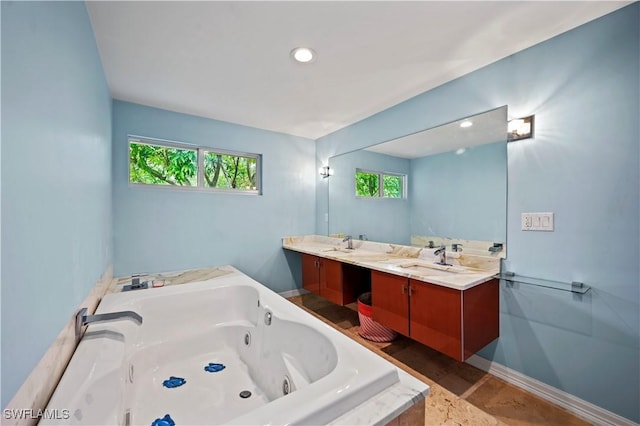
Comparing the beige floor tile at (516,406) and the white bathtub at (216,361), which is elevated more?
the white bathtub at (216,361)

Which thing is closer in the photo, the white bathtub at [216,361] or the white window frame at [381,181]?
the white bathtub at [216,361]

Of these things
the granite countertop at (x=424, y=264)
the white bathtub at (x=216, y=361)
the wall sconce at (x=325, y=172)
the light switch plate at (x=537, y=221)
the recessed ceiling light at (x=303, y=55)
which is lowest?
the white bathtub at (x=216, y=361)

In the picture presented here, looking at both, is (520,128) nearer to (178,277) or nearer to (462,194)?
(462,194)

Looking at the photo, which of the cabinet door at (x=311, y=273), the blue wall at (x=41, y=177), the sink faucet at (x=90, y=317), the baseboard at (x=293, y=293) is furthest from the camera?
the baseboard at (x=293, y=293)

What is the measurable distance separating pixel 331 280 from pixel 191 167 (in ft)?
6.64

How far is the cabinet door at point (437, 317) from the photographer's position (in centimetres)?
163

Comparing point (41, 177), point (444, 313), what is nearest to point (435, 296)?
point (444, 313)

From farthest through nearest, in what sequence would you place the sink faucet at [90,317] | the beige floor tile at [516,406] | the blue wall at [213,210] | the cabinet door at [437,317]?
the blue wall at [213,210] → the cabinet door at [437,317] → the beige floor tile at [516,406] → the sink faucet at [90,317]

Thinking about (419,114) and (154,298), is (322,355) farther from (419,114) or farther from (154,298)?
(419,114)

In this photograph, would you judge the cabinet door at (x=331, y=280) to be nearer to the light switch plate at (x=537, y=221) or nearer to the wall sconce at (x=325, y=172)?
the wall sconce at (x=325, y=172)

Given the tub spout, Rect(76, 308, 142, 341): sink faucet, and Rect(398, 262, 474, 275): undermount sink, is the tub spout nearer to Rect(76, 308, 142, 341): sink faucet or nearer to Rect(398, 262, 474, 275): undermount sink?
Rect(76, 308, 142, 341): sink faucet

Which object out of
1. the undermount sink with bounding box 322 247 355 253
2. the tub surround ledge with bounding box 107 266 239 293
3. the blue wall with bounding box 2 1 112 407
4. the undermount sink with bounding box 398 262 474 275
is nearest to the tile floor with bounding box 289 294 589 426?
the undermount sink with bounding box 398 262 474 275

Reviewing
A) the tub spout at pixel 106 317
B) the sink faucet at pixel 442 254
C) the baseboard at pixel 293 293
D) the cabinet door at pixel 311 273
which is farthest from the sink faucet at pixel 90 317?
the baseboard at pixel 293 293

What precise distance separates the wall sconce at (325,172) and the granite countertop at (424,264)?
1068 mm
